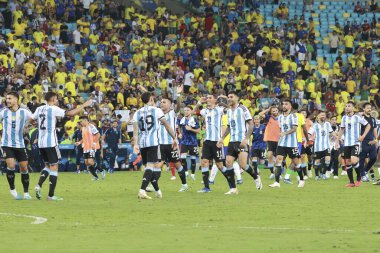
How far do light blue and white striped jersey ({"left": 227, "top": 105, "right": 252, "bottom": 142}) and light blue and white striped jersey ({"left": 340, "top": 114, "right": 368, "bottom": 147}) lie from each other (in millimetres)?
4195

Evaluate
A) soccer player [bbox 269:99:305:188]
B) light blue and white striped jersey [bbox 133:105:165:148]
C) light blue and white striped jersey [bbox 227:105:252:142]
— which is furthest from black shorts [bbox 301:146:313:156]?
light blue and white striped jersey [bbox 133:105:165:148]

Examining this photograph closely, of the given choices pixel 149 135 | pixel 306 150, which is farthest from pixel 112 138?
pixel 149 135

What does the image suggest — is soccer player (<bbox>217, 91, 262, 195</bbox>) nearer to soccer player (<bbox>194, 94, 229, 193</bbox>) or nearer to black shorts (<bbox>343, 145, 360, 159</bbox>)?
soccer player (<bbox>194, 94, 229, 193</bbox>)

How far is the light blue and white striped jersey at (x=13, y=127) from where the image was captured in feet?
76.9

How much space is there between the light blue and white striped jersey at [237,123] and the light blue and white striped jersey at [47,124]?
459 cm

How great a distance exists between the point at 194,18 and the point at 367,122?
23.7m

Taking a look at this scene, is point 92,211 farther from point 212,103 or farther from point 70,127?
point 70,127

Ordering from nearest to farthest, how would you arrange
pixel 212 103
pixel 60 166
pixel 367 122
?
pixel 212 103, pixel 367 122, pixel 60 166

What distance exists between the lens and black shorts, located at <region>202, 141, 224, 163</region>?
25.9 m

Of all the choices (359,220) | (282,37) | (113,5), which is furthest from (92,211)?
(282,37)

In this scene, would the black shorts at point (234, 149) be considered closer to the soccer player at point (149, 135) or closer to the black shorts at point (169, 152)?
the black shorts at point (169, 152)

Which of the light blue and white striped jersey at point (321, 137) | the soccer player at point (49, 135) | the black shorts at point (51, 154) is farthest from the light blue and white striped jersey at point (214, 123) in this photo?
the light blue and white striped jersey at point (321, 137)

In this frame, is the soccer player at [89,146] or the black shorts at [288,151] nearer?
the black shorts at [288,151]

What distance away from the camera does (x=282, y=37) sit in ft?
176
